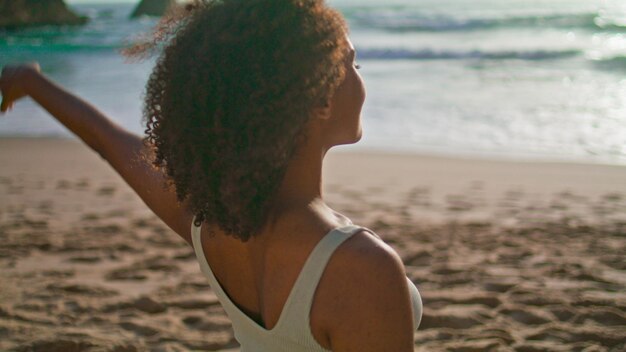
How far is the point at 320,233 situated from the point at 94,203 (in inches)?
215

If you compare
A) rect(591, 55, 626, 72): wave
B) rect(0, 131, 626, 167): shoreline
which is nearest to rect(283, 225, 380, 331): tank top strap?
rect(0, 131, 626, 167): shoreline

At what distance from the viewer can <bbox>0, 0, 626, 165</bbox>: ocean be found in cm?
937

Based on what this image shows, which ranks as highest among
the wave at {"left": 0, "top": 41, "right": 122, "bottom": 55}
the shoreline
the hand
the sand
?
the hand

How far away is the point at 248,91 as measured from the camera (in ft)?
4.33

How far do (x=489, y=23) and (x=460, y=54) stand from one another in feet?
27.2

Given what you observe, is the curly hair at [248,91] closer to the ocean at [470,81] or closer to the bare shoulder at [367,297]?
the bare shoulder at [367,297]

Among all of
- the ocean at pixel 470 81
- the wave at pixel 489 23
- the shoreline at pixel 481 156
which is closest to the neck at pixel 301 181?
the ocean at pixel 470 81

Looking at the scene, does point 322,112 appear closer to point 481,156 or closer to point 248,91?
point 248,91

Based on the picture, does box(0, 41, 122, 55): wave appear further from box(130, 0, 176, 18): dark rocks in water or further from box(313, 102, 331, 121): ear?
box(313, 102, 331, 121): ear

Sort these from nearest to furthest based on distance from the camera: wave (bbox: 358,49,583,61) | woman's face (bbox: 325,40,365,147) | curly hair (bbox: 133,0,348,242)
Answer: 1. curly hair (bbox: 133,0,348,242)
2. woman's face (bbox: 325,40,365,147)
3. wave (bbox: 358,49,583,61)

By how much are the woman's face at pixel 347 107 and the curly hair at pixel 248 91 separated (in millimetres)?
51

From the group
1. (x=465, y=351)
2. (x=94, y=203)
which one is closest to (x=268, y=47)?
(x=465, y=351)

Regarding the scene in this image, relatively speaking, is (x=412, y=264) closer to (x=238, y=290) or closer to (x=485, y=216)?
(x=485, y=216)

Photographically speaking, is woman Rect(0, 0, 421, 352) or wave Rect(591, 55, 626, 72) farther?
wave Rect(591, 55, 626, 72)
